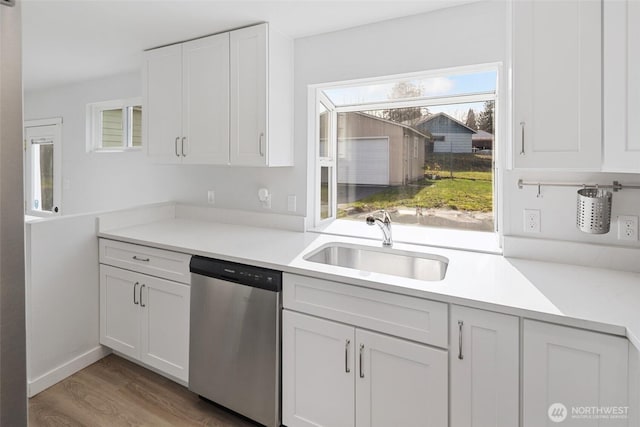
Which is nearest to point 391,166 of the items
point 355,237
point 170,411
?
point 355,237

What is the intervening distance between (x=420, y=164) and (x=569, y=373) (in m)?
1.48

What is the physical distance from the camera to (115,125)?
12.4ft

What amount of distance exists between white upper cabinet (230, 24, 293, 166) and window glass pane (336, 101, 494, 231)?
0.55 metres

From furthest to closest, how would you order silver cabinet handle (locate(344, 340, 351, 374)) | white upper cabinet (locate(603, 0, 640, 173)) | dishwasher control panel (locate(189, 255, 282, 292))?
dishwasher control panel (locate(189, 255, 282, 292)) → silver cabinet handle (locate(344, 340, 351, 374)) → white upper cabinet (locate(603, 0, 640, 173))

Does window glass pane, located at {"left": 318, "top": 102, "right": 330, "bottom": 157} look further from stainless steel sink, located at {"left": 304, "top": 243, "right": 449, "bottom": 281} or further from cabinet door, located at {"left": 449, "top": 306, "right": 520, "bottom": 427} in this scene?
cabinet door, located at {"left": 449, "top": 306, "right": 520, "bottom": 427}

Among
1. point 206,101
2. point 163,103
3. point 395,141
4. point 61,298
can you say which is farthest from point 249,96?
point 61,298

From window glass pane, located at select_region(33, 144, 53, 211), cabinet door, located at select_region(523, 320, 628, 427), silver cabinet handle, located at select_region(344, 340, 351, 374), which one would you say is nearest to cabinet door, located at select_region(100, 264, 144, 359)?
silver cabinet handle, located at select_region(344, 340, 351, 374)

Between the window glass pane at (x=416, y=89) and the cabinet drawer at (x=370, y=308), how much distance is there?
1.43m

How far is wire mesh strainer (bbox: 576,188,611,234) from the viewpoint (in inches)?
64.2

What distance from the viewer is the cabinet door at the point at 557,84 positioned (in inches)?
55.4

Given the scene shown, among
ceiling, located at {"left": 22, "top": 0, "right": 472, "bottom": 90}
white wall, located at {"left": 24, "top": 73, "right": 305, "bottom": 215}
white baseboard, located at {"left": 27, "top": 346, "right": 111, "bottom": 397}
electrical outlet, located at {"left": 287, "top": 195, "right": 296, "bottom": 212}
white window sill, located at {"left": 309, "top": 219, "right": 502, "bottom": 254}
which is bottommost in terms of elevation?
white baseboard, located at {"left": 27, "top": 346, "right": 111, "bottom": 397}

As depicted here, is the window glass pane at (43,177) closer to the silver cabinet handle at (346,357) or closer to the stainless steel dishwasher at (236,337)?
the stainless steel dishwasher at (236,337)

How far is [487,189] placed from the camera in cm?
221

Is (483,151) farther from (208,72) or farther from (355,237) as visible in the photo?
(208,72)
